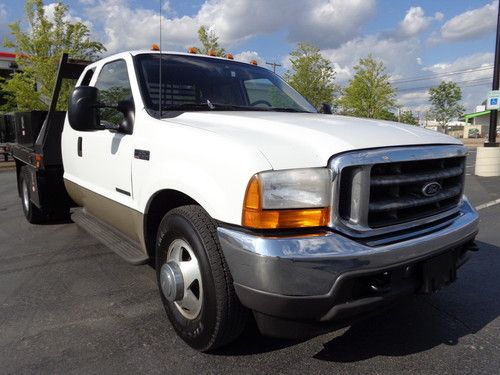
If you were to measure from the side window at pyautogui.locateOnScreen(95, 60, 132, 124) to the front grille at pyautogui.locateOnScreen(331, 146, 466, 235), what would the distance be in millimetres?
2002

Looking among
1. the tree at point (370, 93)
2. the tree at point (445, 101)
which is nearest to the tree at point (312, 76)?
the tree at point (370, 93)

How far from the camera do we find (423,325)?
3.17 m

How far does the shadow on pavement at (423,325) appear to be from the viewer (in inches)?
112

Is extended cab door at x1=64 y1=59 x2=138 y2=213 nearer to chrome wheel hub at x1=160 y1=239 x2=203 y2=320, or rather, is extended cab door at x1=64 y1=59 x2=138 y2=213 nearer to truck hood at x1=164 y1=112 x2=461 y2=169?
truck hood at x1=164 y1=112 x2=461 y2=169

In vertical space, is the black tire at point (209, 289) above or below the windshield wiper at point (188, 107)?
below

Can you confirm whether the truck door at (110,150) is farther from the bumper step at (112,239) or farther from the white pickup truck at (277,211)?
the bumper step at (112,239)

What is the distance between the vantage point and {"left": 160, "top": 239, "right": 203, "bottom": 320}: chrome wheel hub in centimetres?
267

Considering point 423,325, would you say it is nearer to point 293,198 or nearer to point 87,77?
point 293,198

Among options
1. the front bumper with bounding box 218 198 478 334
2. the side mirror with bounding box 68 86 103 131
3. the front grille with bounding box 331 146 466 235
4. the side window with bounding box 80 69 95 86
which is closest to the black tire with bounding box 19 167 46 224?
the side window with bounding box 80 69 95 86

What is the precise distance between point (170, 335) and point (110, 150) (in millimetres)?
1575

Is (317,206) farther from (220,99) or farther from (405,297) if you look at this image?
(220,99)

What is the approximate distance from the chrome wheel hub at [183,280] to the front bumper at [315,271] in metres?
0.42

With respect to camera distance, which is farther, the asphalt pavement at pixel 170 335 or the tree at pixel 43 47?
the tree at pixel 43 47

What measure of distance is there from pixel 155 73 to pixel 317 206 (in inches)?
80.9
